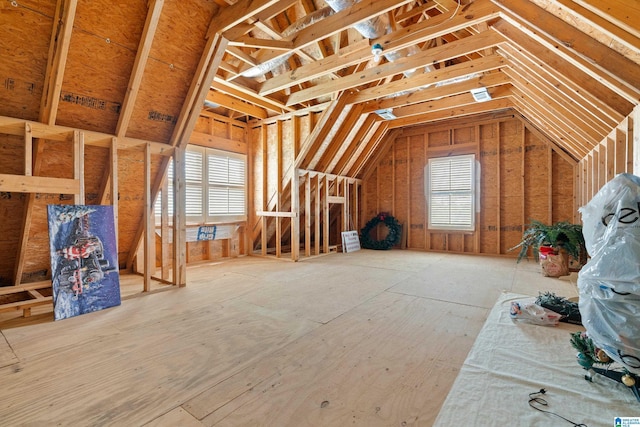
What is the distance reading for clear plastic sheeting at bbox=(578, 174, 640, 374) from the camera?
1.47 metres

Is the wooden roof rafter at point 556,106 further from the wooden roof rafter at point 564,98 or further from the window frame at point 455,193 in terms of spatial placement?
the window frame at point 455,193

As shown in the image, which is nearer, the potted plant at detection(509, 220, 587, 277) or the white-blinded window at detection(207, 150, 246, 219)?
the potted plant at detection(509, 220, 587, 277)

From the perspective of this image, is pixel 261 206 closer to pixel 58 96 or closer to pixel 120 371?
pixel 58 96

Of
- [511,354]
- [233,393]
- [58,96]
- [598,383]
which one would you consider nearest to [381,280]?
[511,354]

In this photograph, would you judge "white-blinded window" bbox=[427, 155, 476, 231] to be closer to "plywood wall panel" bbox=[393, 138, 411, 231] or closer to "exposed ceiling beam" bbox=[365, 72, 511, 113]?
"plywood wall panel" bbox=[393, 138, 411, 231]

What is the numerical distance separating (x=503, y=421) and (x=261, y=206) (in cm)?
552

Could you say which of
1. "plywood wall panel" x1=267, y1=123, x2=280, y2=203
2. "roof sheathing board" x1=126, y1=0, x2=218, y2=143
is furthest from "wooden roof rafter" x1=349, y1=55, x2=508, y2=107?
"roof sheathing board" x1=126, y1=0, x2=218, y2=143

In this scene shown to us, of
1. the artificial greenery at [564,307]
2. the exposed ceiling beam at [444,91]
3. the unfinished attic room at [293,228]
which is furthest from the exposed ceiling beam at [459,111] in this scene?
the artificial greenery at [564,307]

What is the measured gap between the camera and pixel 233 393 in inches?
63.3

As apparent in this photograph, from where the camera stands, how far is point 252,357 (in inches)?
78.5

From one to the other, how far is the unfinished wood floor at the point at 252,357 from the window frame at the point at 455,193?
3.10m

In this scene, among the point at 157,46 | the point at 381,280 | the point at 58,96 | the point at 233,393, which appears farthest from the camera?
the point at 381,280

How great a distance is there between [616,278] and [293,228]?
4.80 m

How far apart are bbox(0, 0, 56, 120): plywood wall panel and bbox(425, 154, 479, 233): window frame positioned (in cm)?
693
